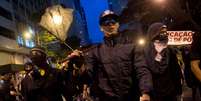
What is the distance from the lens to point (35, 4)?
79750mm

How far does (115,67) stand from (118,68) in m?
0.04

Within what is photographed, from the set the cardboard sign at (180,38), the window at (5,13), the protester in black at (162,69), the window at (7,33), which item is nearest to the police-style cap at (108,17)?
the protester in black at (162,69)

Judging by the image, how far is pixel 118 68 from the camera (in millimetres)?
5402

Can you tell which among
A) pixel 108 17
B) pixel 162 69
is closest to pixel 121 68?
pixel 108 17

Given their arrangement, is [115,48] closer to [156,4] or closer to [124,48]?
[124,48]

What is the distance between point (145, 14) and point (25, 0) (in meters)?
59.8

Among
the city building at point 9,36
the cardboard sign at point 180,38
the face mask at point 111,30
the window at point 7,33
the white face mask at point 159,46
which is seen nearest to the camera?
the face mask at point 111,30

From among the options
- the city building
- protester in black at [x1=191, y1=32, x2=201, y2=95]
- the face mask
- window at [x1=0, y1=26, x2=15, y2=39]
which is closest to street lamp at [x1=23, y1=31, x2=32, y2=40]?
the city building

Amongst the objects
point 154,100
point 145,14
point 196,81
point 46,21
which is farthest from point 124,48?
point 145,14

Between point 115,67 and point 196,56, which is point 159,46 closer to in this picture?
point 196,56

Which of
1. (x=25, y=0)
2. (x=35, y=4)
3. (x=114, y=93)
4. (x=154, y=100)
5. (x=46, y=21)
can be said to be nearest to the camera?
(x=114, y=93)

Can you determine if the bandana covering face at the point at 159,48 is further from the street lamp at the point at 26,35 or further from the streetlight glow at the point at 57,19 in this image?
the street lamp at the point at 26,35

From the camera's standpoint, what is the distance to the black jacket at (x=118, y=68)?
5.37 metres

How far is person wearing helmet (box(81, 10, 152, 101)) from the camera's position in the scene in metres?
5.38
